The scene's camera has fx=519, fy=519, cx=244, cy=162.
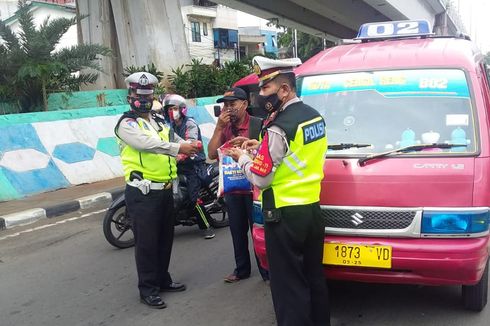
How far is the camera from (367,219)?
337 cm

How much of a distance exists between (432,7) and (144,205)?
28.9 metres

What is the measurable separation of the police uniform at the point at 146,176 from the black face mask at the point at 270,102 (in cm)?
118

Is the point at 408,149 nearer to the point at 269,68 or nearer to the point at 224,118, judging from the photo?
the point at 269,68

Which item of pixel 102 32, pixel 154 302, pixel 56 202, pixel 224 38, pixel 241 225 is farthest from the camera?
pixel 224 38

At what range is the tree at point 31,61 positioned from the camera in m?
10.1

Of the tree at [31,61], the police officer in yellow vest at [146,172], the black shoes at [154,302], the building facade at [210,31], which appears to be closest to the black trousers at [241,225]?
the police officer in yellow vest at [146,172]

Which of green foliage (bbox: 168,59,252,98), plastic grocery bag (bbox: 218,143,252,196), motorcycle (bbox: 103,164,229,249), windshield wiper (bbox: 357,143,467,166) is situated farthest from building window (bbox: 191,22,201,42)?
windshield wiper (bbox: 357,143,467,166)

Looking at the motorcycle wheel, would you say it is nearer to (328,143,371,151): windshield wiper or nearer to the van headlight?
(328,143,371,151): windshield wiper

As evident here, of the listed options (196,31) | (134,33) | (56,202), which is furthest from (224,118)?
(196,31)

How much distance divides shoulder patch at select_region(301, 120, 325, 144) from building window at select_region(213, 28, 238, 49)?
4172cm

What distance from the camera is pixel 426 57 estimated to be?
13.0 ft

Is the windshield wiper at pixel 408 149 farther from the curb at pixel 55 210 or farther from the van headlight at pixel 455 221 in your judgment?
the curb at pixel 55 210

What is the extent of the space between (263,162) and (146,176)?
4.66 feet

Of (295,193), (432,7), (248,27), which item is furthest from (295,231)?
(248,27)
